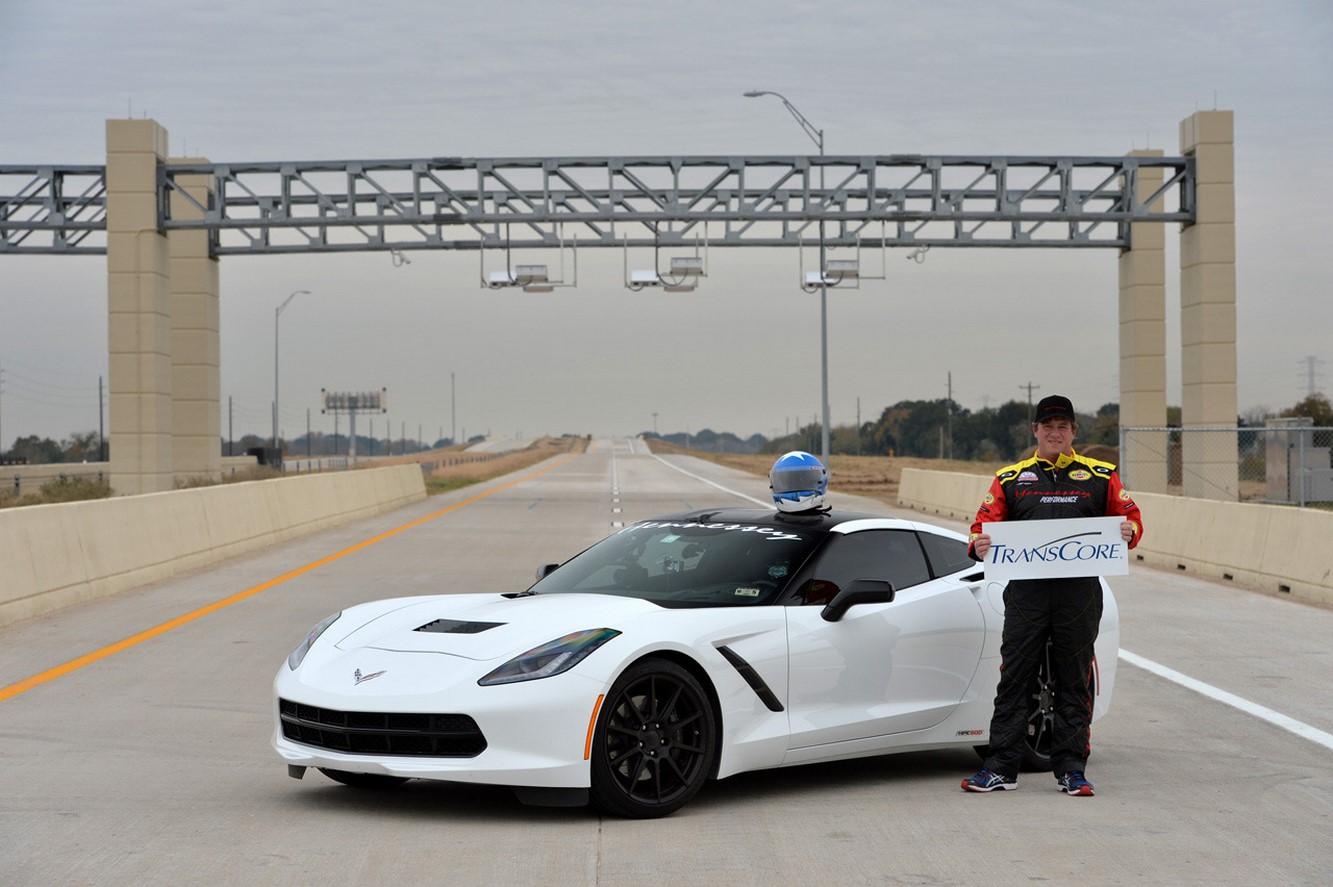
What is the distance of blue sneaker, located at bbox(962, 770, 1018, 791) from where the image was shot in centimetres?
748

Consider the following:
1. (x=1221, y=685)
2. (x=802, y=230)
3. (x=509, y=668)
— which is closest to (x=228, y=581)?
(x=1221, y=685)

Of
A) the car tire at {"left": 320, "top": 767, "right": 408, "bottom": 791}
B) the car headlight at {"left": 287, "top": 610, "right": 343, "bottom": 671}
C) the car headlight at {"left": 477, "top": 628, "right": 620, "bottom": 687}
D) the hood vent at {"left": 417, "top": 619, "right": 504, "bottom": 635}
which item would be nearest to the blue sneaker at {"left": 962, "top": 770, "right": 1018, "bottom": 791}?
the car headlight at {"left": 477, "top": 628, "right": 620, "bottom": 687}

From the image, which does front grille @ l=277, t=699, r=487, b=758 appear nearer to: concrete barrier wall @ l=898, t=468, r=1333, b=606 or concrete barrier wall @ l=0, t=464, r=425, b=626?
concrete barrier wall @ l=0, t=464, r=425, b=626

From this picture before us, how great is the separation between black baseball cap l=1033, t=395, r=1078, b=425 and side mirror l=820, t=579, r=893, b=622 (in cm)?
106

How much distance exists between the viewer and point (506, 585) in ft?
59.8

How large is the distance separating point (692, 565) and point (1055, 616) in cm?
174

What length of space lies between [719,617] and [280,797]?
2169 mm

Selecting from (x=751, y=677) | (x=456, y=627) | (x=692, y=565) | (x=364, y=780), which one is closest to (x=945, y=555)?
(x=692, y=565)

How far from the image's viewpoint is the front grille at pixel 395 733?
21.3 feet

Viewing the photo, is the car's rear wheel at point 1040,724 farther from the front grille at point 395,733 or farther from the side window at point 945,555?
the front grille at point 395,733

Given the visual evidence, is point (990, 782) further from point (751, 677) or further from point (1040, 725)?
point (751, 677)

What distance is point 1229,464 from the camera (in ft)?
126

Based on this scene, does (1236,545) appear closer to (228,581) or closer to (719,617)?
(228,581)

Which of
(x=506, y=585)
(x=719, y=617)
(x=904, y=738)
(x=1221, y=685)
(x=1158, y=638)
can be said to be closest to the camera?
(x=719, y=617)
